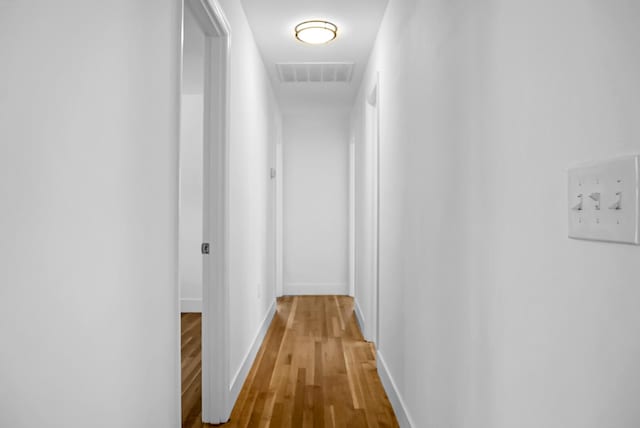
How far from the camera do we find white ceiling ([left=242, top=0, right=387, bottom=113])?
114 inches

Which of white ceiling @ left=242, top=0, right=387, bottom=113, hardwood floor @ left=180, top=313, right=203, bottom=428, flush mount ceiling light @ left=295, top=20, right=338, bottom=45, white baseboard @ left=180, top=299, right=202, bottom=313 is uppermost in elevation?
white ceiling @ left=242, top=0, right=387, bottom=113

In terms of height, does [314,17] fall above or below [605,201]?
above

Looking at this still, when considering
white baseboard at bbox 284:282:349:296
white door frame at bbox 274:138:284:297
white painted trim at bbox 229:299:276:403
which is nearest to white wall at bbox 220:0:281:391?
white painted trim at bbox 229:299:276:403

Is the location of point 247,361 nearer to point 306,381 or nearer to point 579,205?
A: point 306,381

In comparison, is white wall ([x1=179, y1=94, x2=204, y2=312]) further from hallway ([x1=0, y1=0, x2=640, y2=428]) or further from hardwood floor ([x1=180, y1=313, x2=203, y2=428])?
hallway ([x1=0, y1=0, x2=640, y2=428])

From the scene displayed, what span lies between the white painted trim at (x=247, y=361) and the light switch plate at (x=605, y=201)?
2285 mm

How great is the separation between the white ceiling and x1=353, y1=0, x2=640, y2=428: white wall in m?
1.11

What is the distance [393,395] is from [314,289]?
11.8 ft

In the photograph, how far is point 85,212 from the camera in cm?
98

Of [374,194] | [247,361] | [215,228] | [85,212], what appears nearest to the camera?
[85,212]

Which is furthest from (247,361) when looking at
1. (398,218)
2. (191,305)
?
(191,305)

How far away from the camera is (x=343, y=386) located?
2.95 meters

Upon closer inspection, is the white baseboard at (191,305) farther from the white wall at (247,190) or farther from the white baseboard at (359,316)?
the white baseboard at (359,316)

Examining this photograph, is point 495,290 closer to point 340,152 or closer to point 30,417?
point 30,417
